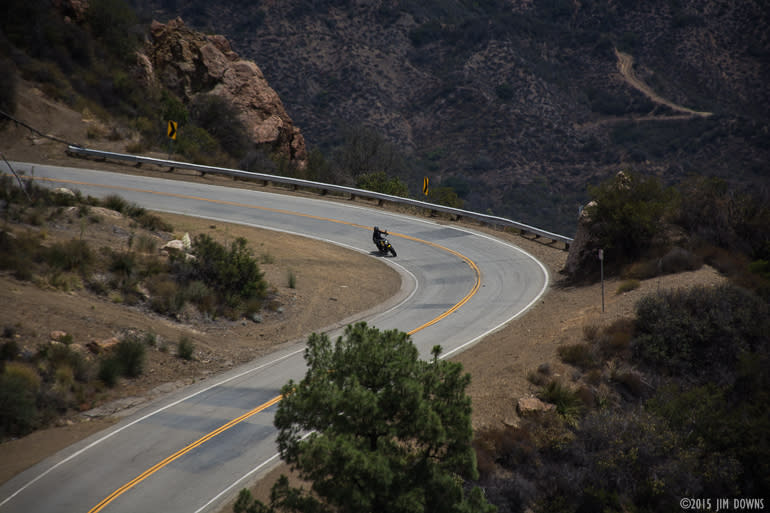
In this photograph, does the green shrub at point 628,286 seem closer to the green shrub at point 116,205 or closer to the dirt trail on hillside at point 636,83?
the green shrub at point 116,205

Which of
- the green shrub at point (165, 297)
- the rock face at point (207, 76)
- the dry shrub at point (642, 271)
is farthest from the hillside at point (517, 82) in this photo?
the green shrub at point (165, 297)

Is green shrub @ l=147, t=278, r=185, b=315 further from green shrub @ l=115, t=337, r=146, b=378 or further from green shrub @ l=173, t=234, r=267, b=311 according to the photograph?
green shrub @ l=115, t=337, r=146, b=378

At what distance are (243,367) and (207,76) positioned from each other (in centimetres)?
3701

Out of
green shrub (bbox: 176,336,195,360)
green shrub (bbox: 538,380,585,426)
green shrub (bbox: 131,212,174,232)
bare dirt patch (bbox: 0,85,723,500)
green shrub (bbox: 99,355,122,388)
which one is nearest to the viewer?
green shrub (bbox: 538,380,585,426)

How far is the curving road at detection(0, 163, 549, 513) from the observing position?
11156 mm

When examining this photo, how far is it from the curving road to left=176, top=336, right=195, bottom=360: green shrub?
148 cm

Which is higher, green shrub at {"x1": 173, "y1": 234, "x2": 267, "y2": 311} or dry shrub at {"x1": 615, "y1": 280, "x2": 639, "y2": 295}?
dry shrub at {"x1": 615, "y1": 280, "x2": 639, "y2": 295}

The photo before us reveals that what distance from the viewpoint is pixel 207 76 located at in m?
47.7

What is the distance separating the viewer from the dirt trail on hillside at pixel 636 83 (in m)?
87.9

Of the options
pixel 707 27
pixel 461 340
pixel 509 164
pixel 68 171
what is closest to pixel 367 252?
pixel 461 340

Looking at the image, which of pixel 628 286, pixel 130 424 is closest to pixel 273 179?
pixel 628 286

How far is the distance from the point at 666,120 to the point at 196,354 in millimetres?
86257

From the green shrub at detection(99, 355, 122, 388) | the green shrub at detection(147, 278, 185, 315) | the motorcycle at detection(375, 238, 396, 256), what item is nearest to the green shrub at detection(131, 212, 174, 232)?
the green shrub at detection(147, 278, 185, 315)

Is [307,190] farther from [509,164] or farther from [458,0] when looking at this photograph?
[458,0]
